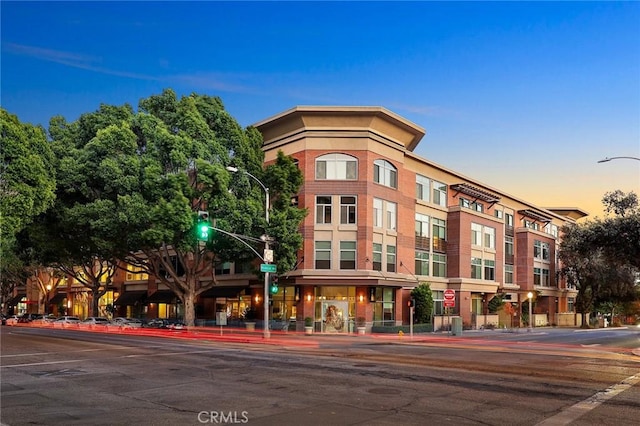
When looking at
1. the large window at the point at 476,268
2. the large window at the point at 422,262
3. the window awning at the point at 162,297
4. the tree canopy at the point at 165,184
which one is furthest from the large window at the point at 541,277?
the window awning at the point at 162,297

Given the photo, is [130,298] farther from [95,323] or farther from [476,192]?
[476,192]

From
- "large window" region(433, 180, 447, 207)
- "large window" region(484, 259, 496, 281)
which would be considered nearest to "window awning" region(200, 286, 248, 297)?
"large window" region(433, 180, 447, 207)

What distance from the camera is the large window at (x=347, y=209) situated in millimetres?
45156

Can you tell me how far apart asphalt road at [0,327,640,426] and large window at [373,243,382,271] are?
21.2m

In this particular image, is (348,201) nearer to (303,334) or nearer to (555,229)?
(303,334)

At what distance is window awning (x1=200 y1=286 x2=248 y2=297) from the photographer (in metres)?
→ 51.5

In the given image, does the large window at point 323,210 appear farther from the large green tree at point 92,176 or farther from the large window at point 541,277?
the large window at point 541,277

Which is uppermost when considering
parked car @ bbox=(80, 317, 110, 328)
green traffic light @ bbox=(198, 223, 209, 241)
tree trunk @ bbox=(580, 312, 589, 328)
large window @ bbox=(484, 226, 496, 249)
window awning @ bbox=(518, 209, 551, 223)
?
window awning @ bbox=(518, 209, 551, 223)

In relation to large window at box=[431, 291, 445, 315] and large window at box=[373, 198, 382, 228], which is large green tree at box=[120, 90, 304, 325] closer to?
large window at box=[373, 198, 382, 228]

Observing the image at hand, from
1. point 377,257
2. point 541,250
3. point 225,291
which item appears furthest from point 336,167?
point 541,250

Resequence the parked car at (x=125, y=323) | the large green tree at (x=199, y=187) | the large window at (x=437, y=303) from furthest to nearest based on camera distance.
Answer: the large window at (x=437, y=303)
the parked car at (x=125, y=323)
the large green tree at (x=199, y=187)

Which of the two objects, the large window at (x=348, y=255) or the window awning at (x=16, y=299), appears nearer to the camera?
the large window at (x=348, y=255)

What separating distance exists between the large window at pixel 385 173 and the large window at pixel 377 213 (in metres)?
1.59

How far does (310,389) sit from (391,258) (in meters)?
33.8
